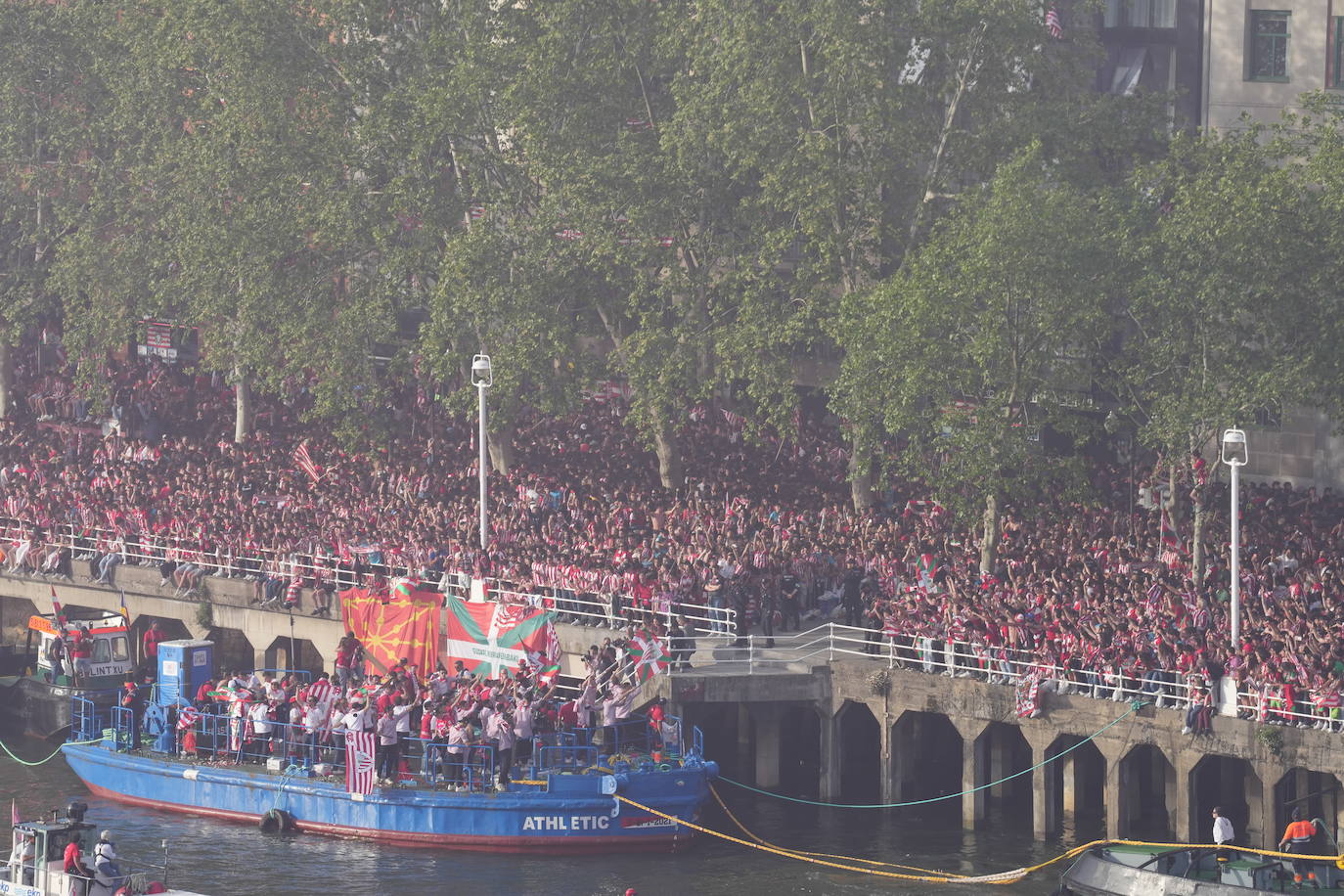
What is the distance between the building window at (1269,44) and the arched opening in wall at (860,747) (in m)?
23.5

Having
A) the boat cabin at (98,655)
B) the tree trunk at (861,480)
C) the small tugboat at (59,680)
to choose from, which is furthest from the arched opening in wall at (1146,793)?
the boat cabin at (98,655)

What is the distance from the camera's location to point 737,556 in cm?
5706

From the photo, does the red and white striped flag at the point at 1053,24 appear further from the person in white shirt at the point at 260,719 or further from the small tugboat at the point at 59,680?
the small tugboat at the point at 59,680

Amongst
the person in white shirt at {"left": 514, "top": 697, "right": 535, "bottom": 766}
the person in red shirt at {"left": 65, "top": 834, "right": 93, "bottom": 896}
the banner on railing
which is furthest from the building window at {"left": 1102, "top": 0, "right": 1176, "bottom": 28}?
the person in red shirt at {"left": 65, "top": 834, "right": 93, "bottom": 896}

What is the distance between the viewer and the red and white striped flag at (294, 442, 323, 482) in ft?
225

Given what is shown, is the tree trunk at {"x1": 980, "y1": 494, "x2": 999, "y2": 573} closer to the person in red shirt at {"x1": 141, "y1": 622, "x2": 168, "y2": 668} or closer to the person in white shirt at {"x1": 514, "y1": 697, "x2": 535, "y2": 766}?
the person in white shirt at {"x1": 514, "y1": 697, "x2": 535, "y2": 766}

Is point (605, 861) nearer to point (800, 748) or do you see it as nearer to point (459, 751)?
point (459, 751)

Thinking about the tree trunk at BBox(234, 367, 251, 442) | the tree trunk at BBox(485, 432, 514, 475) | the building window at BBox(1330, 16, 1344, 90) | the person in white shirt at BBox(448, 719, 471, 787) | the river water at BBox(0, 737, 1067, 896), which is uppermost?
the building window at BBox(1330, 16, 1344, 90)

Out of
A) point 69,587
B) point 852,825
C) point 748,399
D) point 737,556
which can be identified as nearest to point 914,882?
point 852,825

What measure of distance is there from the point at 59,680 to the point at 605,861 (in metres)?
18.7

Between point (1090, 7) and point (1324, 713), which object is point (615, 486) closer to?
point (1090, 7)

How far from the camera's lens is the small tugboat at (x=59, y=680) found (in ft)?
199

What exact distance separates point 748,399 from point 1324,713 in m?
28.0

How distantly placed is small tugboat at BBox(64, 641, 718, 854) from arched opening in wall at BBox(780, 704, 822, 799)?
4.43 m
